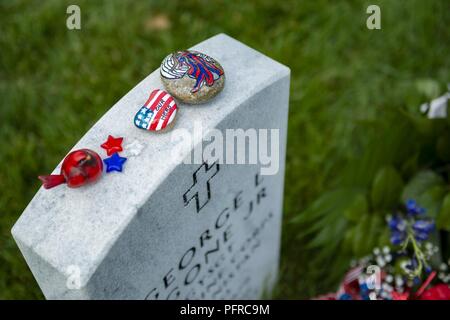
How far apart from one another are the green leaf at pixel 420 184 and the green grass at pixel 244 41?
1.35 feet

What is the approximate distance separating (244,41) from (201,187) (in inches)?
54.1

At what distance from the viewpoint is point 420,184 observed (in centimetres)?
172

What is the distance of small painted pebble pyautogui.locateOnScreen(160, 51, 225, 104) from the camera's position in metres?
1.13

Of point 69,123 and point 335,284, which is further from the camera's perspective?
point 69,123

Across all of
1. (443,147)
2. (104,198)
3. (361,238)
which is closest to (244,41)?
(443,147)

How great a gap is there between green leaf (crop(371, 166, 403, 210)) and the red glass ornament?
38.4 inches

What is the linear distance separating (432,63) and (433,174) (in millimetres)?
918

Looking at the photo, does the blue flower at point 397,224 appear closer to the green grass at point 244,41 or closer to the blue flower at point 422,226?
the blue flower at point 422,226

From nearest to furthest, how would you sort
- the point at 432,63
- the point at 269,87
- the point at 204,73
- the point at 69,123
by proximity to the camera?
the point at 204,73 < the point at 269,87 < the point at 69,123 < the point at 432,63

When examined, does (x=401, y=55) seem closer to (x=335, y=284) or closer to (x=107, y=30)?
(x=335, y=284)

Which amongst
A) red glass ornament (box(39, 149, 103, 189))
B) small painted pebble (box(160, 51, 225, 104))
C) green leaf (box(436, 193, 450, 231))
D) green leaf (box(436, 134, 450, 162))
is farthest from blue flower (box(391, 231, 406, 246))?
red glass ornament (box(39, 149, 103, 189))

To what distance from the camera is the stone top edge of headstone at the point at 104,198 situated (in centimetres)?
102

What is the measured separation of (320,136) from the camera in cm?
220

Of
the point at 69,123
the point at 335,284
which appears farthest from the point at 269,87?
the point at 69,123
